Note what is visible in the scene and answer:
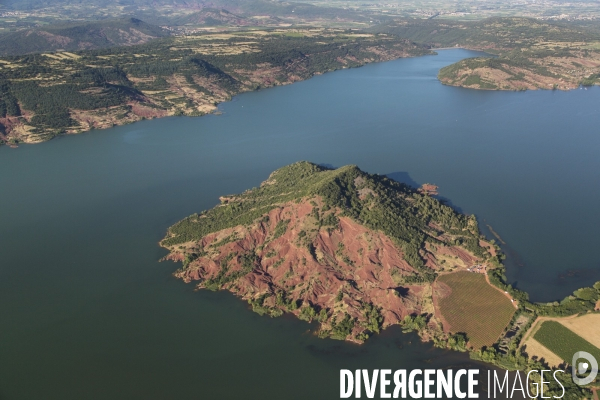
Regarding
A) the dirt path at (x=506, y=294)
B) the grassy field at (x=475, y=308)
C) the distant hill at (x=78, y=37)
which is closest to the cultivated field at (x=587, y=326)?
the dirt path at (x=506, y=294)

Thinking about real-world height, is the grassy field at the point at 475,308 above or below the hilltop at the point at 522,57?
below

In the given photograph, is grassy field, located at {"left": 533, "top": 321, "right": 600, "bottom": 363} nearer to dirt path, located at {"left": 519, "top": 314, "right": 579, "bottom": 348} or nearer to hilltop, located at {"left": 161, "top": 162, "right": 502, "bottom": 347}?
dirt path, located at {"left": 519, "top": 314, "right": 579, "bottom": 348}

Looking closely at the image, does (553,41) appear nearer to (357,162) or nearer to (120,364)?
(357,162)

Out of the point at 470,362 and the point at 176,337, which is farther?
the point at 176,337

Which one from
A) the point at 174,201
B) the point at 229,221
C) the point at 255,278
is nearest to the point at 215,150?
the point at 174,201

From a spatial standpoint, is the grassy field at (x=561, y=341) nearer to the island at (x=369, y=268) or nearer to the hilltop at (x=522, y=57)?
the island at (x=369, y=268)

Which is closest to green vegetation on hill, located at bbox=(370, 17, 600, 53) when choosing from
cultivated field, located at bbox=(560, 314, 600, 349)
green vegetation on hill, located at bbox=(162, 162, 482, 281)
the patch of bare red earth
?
green vegetation on hill, located at bbox=(162, 162, 482, 281)
